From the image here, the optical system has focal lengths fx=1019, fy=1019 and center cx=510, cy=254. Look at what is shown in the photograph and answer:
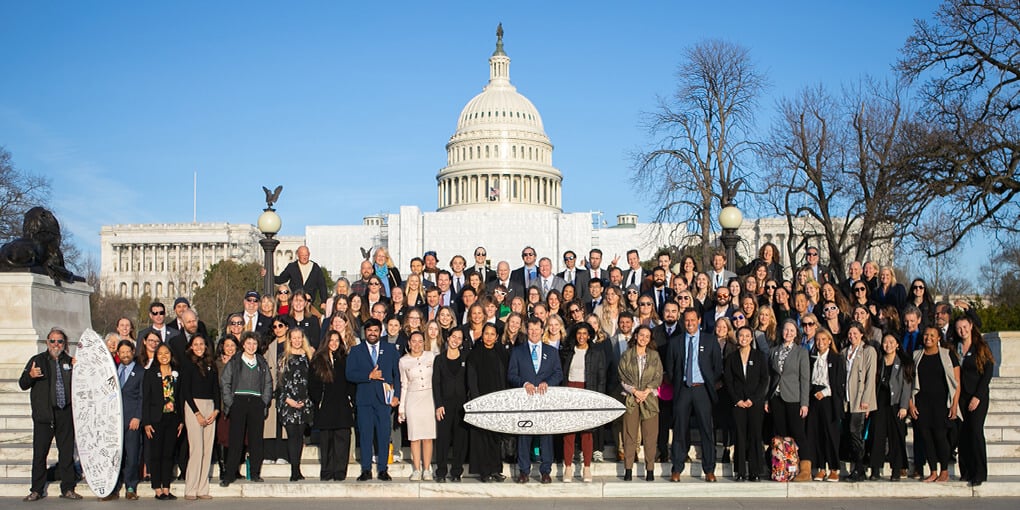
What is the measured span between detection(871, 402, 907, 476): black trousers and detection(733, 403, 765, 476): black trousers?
3.93 feet

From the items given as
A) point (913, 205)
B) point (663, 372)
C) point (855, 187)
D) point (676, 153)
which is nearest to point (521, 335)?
point (663, 372)

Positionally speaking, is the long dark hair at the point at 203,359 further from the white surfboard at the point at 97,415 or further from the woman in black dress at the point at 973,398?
the woman in black dress at the point at 973,398

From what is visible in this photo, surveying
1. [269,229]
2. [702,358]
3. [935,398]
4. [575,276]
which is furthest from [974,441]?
[269,229]

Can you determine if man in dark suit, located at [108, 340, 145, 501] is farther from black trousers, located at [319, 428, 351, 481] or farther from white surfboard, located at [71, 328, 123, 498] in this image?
black trousers, located at [319, 428, 351, 481]

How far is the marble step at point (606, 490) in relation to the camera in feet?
→ 34.4

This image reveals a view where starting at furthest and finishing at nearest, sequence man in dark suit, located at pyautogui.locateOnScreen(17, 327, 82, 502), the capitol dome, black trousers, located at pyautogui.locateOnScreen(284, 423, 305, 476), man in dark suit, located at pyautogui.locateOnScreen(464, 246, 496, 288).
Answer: the capitol dome, man in dark suit, located at pyautogui.locateOnScreen(464, 246, 496, 288), black trousers, located at pyautogui.locateOnScreen(284, 423, 305, 476), man in dark suit, located at pyautogui.locateOnScreen(17, 327, 82, 502)

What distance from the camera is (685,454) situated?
11086 mm

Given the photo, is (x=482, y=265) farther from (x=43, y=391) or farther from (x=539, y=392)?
(x=43, y=391)

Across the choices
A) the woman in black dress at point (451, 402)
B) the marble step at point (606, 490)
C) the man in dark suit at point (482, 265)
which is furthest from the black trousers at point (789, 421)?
the man in dark suit at point (482, 265)

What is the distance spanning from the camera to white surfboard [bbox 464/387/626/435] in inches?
Result: 423

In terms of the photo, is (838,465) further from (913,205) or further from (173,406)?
(913,205)

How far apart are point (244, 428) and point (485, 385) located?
2613mm

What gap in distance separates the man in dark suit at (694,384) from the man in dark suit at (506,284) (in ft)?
9.98

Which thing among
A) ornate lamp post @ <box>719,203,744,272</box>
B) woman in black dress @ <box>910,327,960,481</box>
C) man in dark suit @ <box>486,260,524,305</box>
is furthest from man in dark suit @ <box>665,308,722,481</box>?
ornate lamp post @ <box>719,203,744,272</box>
